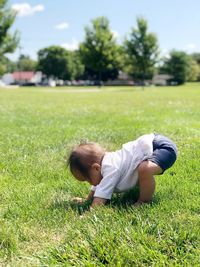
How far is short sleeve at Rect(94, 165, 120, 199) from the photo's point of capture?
3.08m

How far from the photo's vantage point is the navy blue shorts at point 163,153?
3.22 m

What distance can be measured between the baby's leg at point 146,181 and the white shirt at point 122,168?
7 centimetres

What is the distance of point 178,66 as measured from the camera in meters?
79.7

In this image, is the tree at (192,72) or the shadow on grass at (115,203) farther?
the tree at (192,72)

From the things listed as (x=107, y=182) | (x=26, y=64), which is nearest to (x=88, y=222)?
(x=107, y=182)

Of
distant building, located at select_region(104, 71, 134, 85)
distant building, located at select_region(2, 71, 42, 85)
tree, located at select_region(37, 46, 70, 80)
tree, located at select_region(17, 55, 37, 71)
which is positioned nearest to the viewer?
distant building, located at select_region(104, 71, 134, 85)

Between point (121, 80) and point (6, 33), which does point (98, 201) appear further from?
point (121, 80)

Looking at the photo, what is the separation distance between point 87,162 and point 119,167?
0.26m

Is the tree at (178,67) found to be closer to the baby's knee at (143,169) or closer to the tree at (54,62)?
the tree at (54,62)

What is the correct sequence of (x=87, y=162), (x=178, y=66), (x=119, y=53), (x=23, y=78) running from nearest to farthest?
(x=87, y=162) → (x=119, y=53) → (x=178, y=66) → (x=23, y=78)

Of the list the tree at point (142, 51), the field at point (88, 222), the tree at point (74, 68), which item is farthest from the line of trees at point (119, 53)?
the field at point (88, 222)

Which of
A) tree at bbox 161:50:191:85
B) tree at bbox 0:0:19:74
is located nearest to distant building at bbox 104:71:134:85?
tree at bbox 161:50:191:85

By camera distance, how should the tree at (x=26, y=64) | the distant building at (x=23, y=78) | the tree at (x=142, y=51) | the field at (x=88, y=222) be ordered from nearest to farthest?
the field at (x=88, y=222), the tree at (x=142, y=51), the distant building at (x=23, y=78), the tree at (x=26, y=64)

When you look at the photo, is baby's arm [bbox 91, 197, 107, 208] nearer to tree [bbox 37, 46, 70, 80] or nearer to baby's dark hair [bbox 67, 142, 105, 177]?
baby's dark hair [bbox 67, 142, 105, 177]
